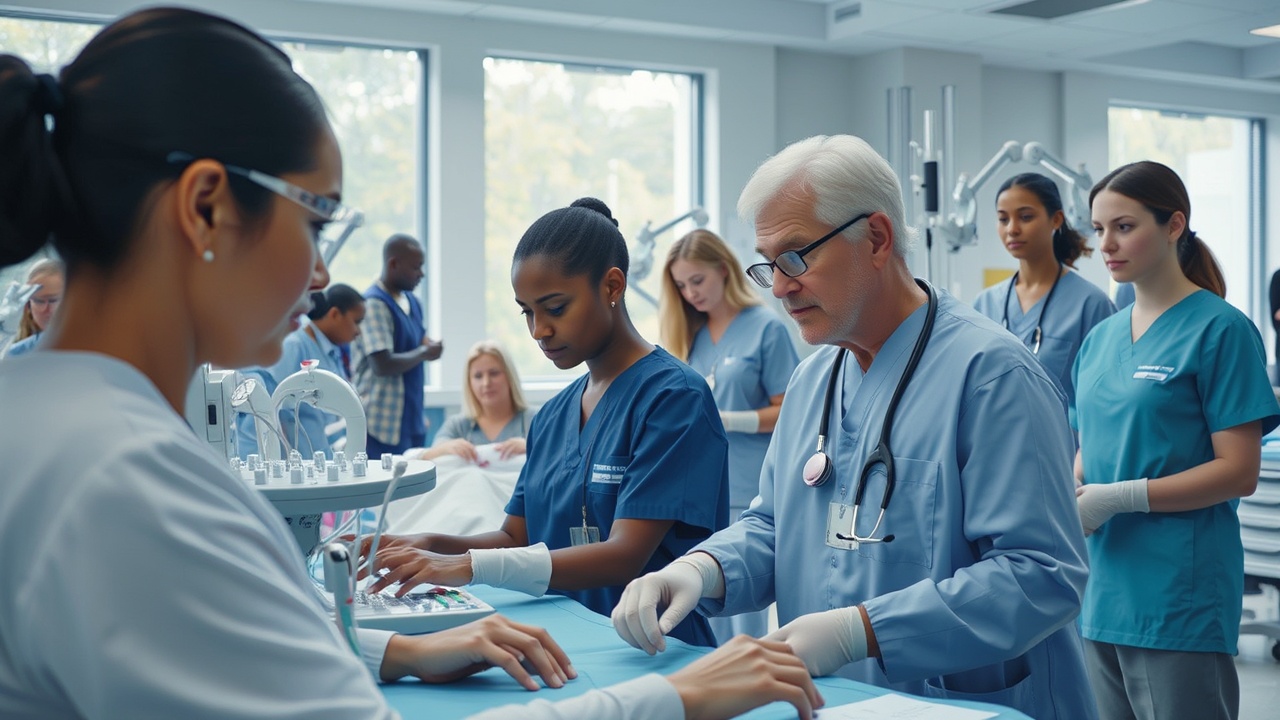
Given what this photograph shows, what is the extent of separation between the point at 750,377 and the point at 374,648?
2381 mm

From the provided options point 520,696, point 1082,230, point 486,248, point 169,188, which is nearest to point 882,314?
point 520,696

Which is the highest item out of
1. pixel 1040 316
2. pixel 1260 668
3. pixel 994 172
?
pixel 994 172

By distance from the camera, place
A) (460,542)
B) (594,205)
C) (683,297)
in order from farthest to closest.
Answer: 1. (683,297)
2. (594,205)
3. (460,542)

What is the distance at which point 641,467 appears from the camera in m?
1.68

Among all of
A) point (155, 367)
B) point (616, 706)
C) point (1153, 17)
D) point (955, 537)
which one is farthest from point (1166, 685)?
point (1153, 17)

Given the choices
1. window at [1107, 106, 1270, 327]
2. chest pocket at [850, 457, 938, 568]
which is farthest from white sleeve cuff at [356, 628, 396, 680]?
window at [1107, 106, 1270, 327]

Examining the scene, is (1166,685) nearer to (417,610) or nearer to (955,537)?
(955,537)

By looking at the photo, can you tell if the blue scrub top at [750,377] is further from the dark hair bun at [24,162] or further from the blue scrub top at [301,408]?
the dark hair bun at [24,162]

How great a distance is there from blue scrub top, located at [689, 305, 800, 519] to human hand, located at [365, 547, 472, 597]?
6.30 feet

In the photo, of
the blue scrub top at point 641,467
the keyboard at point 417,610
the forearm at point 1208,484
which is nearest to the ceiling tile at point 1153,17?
the forearm at point 1208,484

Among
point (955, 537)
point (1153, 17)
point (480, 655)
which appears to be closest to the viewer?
point (480, 655)

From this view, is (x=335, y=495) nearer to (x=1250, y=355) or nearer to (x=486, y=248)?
(x=1250, y=355)

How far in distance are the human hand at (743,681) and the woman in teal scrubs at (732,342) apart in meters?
2.25

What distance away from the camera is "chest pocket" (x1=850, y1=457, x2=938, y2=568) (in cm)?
137
